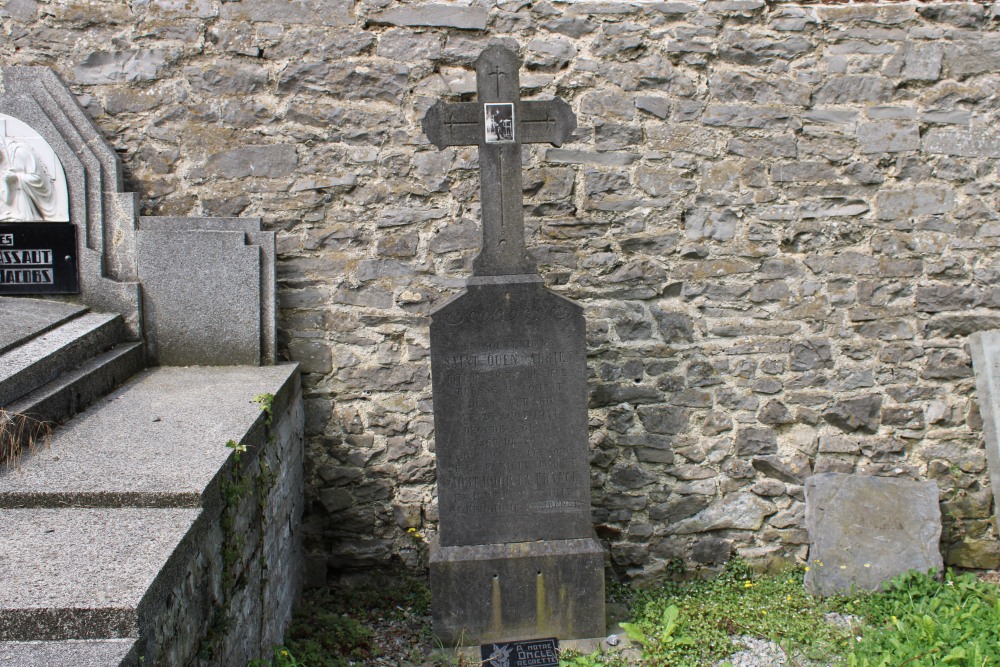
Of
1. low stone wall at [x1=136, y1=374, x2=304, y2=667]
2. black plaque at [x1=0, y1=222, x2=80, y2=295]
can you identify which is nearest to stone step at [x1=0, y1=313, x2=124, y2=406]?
black plaque at [x1=0, y1=222, x2=80, y2=295]

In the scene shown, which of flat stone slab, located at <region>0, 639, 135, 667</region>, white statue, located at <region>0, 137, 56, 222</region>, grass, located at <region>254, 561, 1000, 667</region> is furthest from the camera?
white statue, located at <region>0, 137, 56, 222</region>

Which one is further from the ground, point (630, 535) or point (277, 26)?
point (277, 26)

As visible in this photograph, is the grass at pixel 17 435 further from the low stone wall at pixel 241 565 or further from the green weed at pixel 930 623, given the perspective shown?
the green weed at pixel 930 623

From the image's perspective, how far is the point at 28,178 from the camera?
12.6 ft

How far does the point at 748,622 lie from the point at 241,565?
2525mm

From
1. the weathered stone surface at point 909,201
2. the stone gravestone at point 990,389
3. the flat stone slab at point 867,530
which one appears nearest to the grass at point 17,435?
the flat stone slab at point 867,530

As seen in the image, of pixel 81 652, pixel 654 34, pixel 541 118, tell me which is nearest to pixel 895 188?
pixel 654 34

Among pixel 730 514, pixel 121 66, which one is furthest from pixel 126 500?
pixel 730 514

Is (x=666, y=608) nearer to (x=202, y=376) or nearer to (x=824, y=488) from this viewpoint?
(x=824, y=488)

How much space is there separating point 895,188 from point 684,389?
5.36 feet

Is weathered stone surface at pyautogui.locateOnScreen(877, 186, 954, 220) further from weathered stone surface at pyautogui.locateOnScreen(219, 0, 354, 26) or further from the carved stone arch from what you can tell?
the carved stone arch

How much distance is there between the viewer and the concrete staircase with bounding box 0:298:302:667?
6.06ft

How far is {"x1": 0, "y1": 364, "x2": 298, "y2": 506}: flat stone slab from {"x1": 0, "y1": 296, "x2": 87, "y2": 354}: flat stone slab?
0.42 meters

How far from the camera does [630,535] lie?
4.50 metres
